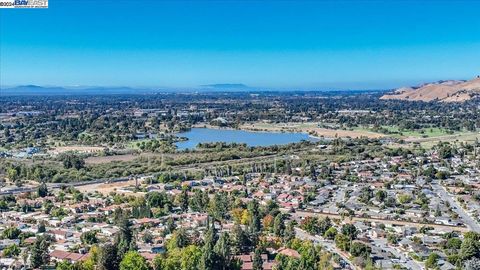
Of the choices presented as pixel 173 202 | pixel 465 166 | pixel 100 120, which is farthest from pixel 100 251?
pixel 100 120

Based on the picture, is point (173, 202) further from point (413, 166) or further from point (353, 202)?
point (413, 166)

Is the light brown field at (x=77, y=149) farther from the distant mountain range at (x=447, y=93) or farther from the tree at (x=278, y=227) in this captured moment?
the distant mountain range at (x=447, y=93)

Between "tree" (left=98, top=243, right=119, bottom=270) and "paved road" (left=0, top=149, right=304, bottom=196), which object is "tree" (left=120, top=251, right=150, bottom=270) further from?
"paved road" (left=0, top=149, right=304, bottom=196)

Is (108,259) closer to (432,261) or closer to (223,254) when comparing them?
(223,254)

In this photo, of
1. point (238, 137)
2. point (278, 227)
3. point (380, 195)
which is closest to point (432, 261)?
point (278, 227)

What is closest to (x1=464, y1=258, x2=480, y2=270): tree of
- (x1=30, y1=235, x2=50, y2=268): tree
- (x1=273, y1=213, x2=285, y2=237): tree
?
(x1=273, y1=213, x2=285, y2=237): tree

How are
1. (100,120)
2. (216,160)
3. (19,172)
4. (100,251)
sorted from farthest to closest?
(100,120) → (216,160) → (19,172) → (100,251)
